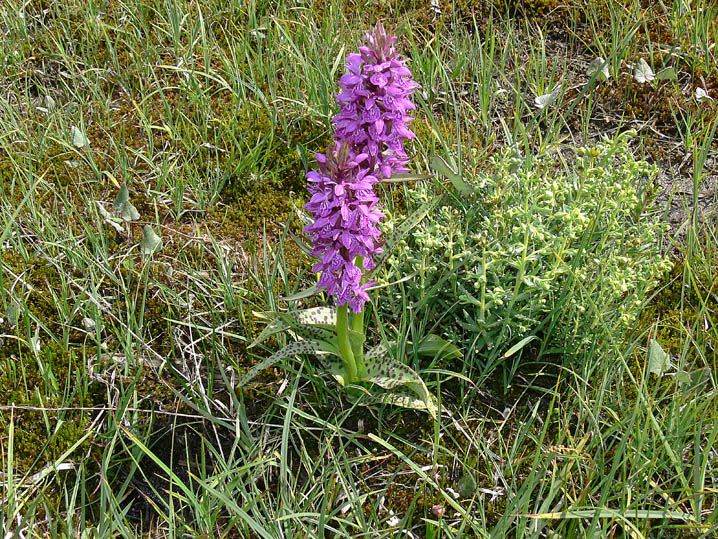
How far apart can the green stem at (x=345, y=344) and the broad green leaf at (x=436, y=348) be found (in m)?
0.34

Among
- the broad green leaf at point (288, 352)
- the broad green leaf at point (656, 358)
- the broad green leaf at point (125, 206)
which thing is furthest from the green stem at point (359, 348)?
the broad green leaf at point (125, 206)

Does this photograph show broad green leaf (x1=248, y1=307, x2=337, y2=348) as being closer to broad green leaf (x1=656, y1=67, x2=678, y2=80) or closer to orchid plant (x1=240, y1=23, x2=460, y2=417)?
orchid plant (x1=240, y1=23, x2=460, y2=417)

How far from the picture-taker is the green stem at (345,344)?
246 centimetres

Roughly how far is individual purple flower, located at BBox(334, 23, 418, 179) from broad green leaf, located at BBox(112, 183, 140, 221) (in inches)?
65.2

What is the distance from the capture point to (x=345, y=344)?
8.38 ft

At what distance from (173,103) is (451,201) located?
199 cm

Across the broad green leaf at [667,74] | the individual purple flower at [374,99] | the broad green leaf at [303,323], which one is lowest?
the broad green leaf at [303,323]

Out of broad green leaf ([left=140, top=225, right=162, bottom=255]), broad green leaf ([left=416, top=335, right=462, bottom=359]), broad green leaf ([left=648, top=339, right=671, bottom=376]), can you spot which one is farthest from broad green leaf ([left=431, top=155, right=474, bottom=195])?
broad green leaf ([left=140, top=225, right=162, bottom=255])

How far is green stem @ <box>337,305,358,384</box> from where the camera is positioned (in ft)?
8.07

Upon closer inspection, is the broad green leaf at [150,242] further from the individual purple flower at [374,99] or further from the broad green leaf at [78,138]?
the individual purple flower at [374,99]

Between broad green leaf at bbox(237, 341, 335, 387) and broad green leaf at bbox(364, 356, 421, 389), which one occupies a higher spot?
broad green leaf at bbox(237, 341, 335, 387)

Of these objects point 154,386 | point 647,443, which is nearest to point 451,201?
point 647,443

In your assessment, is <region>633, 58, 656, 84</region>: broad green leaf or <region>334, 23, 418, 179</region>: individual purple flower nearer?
<region>334, 23, 418, 179</region>: individual purple flower

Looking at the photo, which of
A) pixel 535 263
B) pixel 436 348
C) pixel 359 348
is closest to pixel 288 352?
pixel 359 348
